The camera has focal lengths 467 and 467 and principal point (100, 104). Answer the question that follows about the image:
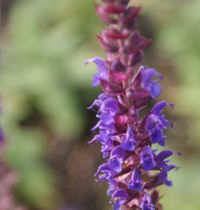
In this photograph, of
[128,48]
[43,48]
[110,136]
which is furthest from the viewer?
[43,48]

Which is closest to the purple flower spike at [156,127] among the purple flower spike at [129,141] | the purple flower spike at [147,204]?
the purple flower spike at [129,141]

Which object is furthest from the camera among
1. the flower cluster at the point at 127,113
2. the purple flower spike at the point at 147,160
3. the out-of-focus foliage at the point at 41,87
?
the out-of-focus foliage at the point at 41,87

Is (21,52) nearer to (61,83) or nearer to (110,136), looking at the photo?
(61,83)

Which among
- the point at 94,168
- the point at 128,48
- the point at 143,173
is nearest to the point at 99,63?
the point at 128,48

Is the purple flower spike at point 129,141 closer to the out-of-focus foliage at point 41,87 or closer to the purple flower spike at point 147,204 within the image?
the purple flower spike at point 147,204

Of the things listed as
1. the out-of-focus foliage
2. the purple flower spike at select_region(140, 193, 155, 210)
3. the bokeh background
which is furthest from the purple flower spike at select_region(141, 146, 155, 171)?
the out-of-focus foliage

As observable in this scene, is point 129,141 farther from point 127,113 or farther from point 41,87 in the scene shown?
point 41,87

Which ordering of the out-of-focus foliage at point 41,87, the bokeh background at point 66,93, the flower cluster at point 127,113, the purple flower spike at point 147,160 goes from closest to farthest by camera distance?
the flower cluster at point 127,113 < the purple flower spike at point 147,160 < the out-of-focus foliage at point 41,87 < the bokeh background at point 66,93
